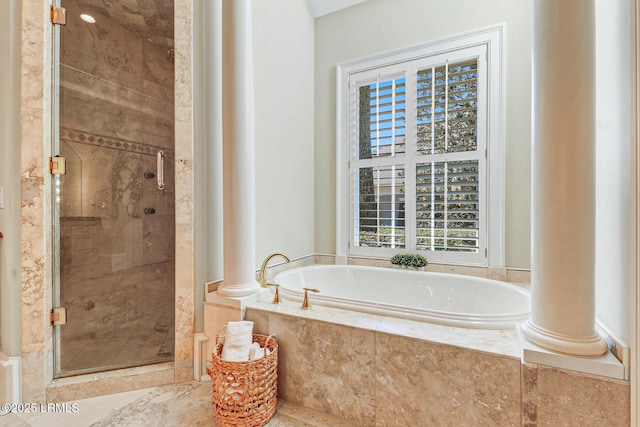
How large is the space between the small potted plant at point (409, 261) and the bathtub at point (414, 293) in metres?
0.08

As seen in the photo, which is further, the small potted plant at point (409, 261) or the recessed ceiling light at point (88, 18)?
the small potted plant at point (409, 261)

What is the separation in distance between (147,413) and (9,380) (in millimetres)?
706

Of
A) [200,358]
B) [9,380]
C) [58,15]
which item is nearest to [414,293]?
[200,358]

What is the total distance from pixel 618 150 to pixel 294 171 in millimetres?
1987

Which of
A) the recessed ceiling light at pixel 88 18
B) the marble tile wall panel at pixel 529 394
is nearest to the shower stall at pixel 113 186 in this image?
the recessed ceiling light at pixel 88 18

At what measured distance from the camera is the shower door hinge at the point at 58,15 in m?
1.56

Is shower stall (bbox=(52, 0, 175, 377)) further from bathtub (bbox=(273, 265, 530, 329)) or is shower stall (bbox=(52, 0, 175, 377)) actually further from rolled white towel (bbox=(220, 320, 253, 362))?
bathtub (bbox=(273, 265, 530, 329))

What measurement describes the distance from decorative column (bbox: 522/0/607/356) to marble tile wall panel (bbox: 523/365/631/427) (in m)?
0.09

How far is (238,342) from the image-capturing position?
139 centimetres

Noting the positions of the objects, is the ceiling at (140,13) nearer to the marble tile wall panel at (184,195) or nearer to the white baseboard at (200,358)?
the marble tile wall panel at (184,195)

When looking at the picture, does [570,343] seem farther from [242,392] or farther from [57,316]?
[57,316]

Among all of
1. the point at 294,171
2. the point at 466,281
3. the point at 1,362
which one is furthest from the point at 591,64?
the point at 1,362

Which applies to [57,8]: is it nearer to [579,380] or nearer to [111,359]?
[111,359]

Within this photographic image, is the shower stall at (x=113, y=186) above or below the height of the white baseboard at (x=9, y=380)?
above
